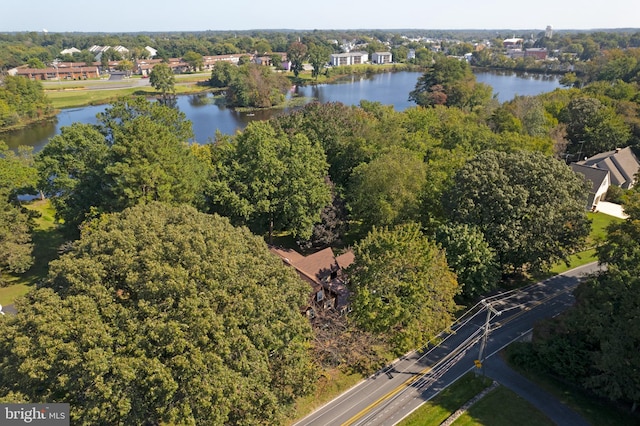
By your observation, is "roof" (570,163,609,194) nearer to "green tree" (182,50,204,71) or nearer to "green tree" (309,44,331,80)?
"green tree" (309,44,331,80)

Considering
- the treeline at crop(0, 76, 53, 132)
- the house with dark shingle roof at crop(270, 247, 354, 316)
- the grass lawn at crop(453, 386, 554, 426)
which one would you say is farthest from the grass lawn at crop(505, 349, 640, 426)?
the treeline at crop(0, 76, 53, 132)

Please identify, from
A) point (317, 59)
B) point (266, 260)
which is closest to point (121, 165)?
point (266, 260)

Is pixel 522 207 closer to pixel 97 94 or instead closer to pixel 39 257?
pixel 39 257

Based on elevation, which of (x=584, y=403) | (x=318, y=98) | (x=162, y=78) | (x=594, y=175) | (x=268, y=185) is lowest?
(x=584, y=403)

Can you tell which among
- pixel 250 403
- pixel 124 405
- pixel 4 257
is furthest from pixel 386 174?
pixel 4 257

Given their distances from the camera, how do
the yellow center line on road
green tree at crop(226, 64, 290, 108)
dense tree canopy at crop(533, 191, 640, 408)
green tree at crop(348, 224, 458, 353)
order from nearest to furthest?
1. dense tree canopy at crop(533, 191, 640, 408)
2. the yellow center line on road
3. green tree at crop(348, 224, 458, 353)
4. green tree at crop(226, 64, 290, 108)

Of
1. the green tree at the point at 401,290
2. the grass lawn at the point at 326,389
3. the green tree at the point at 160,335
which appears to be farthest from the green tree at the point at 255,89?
the grass lawn at the point at 326,389
